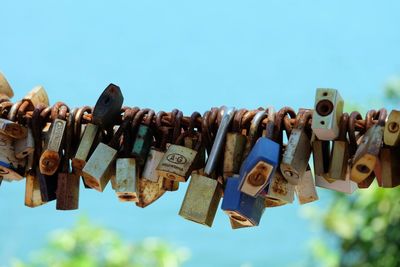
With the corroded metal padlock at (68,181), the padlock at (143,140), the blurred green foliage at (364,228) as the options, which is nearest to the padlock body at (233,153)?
the padlock at (143,140)

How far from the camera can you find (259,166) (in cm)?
114

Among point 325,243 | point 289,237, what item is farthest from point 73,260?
point 289,237

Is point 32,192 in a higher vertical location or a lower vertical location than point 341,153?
lower

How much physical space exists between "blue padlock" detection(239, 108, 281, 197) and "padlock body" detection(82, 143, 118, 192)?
0.19m

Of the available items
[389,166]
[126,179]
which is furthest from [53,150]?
[389,166]

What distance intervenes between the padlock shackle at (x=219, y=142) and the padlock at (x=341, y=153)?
0.14m

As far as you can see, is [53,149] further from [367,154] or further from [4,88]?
[367,154]

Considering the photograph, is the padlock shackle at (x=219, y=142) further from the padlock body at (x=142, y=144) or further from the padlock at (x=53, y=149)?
the padlock at (x=53, y=149)

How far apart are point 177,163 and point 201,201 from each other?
0.18 feet

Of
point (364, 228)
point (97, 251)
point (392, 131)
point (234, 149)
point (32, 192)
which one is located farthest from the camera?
point (97, 251)

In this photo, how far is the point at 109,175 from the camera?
1284 millimetres

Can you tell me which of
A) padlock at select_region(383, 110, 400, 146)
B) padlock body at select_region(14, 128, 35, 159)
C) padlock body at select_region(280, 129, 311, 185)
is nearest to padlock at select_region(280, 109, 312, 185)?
padlock body at select_region(280, 129, 311, 185)

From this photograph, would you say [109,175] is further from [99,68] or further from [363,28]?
[363,28]

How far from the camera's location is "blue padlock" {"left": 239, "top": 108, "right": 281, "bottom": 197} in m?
1.14
